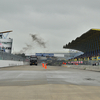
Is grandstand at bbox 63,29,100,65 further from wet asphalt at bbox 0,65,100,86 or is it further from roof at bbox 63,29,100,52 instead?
wet asphalt at bbox 0,65,100,86

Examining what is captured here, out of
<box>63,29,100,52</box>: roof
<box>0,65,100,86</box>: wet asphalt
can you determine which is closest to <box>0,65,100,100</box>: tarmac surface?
A: <box>0,65,100,86</box>: wet asphalt

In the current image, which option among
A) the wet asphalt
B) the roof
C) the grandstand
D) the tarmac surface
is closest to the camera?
the tarmac surface

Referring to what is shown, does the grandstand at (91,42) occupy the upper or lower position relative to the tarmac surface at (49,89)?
upper

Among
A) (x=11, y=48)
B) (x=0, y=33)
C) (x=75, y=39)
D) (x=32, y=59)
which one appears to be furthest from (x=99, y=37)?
(x=0, y=33)

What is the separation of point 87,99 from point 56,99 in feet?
3.53

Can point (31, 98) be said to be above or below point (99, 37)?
below

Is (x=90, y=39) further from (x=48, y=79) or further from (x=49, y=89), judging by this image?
(x=49, y=89)

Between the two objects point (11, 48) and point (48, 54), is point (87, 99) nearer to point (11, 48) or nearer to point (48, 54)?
point (11, 48)

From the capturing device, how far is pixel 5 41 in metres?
105

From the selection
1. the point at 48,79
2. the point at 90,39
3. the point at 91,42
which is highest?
the point at 90,39

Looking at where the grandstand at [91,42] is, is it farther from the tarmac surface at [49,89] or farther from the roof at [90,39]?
the tarmac surface at [49,89]

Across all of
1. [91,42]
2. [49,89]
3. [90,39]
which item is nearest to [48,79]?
[49,89]

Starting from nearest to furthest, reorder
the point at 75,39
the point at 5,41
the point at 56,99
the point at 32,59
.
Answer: the point at 56,99 → the point at 32,59 → the point at 75,39 → the point at 5,41

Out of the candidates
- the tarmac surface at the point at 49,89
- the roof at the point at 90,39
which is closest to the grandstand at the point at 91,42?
the roof at the point at 90,39
